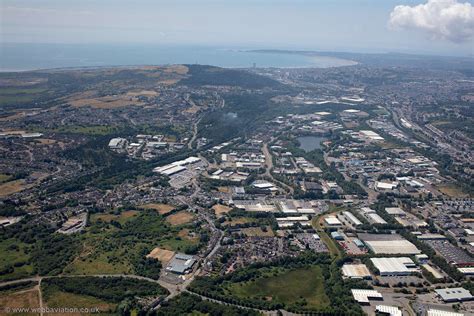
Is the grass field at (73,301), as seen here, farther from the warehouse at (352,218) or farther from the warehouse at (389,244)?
the warehouse at (352,218)

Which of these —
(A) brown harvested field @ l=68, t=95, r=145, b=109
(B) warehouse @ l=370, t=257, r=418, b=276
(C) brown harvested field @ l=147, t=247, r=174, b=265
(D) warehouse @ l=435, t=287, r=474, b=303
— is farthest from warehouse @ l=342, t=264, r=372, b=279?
(A) brown harvested field @ l=68, t=95, r=145, b=109

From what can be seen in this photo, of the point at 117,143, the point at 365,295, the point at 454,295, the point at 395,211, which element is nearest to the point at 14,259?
the point at 365,295

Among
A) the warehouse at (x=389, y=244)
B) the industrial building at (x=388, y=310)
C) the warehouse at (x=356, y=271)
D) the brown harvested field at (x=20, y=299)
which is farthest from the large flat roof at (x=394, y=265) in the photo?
the brown harvested field at (x=20, y=299)

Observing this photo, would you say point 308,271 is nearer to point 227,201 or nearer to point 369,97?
point 227,201

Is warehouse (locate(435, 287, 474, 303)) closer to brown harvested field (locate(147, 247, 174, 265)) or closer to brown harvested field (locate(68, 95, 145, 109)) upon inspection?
brown harvested field (locate(147, 247, 174, 265))

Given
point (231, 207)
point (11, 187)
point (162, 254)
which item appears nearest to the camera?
point (162, 254)

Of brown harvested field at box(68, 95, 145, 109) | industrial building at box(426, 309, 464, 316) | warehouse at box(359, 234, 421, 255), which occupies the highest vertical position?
brown harvested field at box(68, 95, 145, 109)

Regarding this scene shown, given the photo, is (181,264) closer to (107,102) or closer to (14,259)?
(14,259)
